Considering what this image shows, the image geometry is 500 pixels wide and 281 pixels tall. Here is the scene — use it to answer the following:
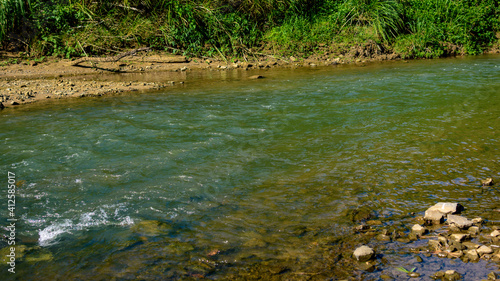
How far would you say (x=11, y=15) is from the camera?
1237 centimetres

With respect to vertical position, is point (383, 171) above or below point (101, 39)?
below

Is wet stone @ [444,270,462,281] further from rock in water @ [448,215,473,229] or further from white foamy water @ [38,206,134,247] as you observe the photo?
white foamy water @ [38,206,134,247]

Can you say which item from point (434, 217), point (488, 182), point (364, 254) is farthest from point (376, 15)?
point (364, 254)

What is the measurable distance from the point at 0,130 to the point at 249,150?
390 centimetres

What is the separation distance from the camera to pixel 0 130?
6.30m

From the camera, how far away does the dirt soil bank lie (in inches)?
358

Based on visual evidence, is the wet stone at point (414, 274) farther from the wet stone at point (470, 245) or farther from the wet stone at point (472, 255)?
the wet stone at point (470, 245)

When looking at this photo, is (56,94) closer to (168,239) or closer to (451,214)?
(168,239)

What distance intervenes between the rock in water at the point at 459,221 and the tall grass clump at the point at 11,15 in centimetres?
1292

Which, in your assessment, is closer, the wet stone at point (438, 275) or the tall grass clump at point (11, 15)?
the wet stone at point (438, 275)

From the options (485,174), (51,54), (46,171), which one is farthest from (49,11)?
(485,174)

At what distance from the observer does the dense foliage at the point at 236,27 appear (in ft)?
42.9

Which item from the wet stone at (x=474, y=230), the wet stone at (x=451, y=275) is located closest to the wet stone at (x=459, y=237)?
the wet stone at (x=474, y=230)

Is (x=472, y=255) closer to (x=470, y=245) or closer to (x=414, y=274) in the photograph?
(x=470, y=245)
